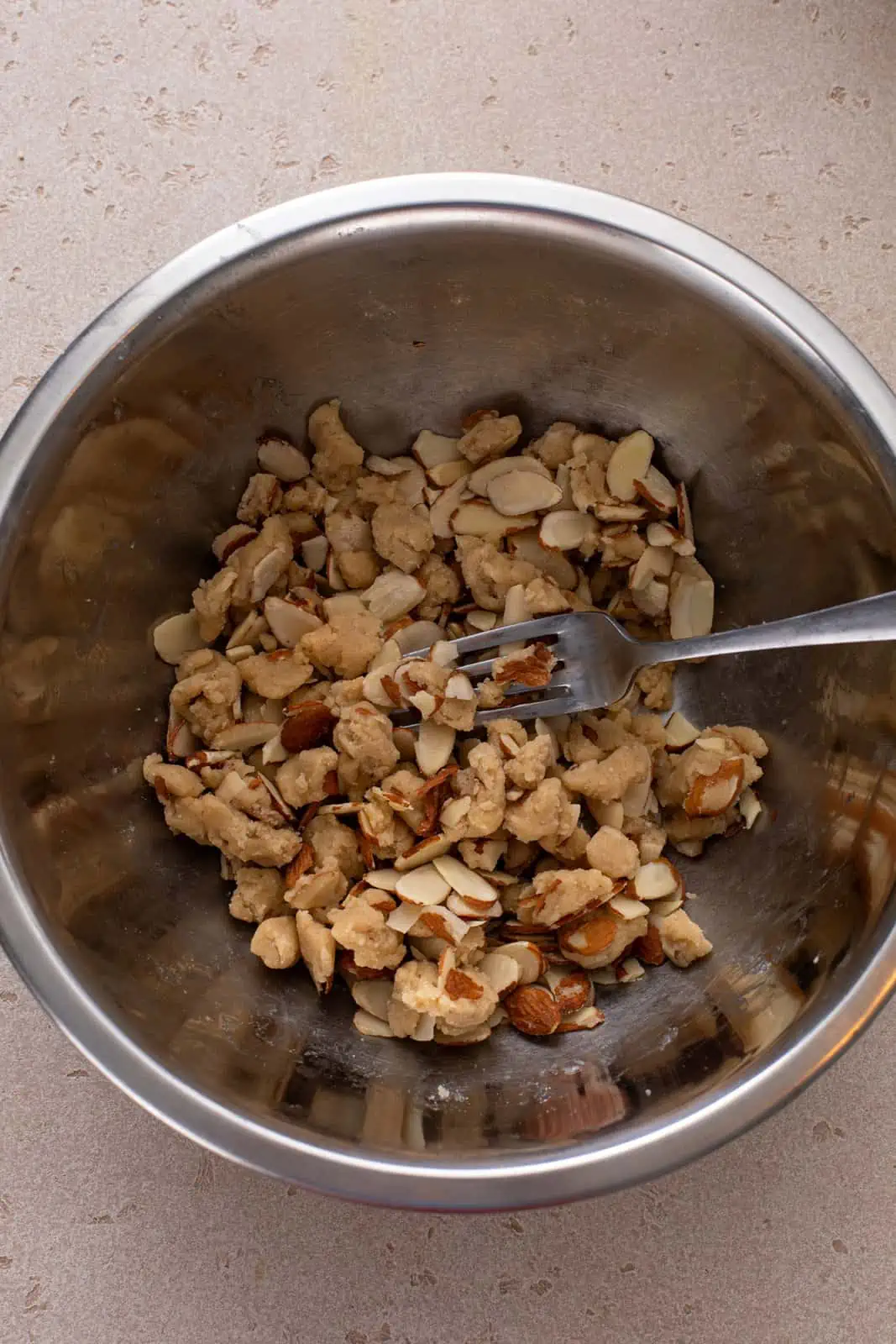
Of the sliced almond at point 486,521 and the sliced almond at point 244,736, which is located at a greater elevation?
the sliced almond at point 486,521

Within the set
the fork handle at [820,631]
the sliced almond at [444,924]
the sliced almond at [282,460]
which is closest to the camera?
the fork handle at [820,631]

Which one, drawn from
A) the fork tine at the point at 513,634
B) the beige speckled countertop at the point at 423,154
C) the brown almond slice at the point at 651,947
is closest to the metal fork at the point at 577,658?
the fork tine at the point at 513,634

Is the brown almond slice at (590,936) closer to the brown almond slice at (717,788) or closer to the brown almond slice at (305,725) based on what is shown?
the brown almond slice at (717,788)

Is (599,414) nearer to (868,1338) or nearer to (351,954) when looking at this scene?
(351,954)

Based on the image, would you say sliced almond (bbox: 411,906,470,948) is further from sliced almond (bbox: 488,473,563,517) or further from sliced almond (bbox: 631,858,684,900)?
sliced almond (bbox: 488,473,563,517)

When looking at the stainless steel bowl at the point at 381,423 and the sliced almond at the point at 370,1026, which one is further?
the sliced almond at the point at 370,1026

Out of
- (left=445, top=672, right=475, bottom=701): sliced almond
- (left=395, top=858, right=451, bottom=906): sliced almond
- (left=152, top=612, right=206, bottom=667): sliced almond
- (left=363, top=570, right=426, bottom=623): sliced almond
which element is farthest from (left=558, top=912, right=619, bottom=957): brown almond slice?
(left=152, top=612, right=206, bottom=667): sliced almond

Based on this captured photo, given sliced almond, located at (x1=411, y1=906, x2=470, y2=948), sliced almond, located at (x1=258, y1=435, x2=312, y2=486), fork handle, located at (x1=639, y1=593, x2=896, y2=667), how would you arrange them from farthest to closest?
sliced almond, located at (x1=258, y1=435, x2=312, y2=486) → sliced almond, located at (x1=411, y1=906, x2=470, y2=948) → fork handle, located at (x1=639, y1=593, x2=896, y2=667)
